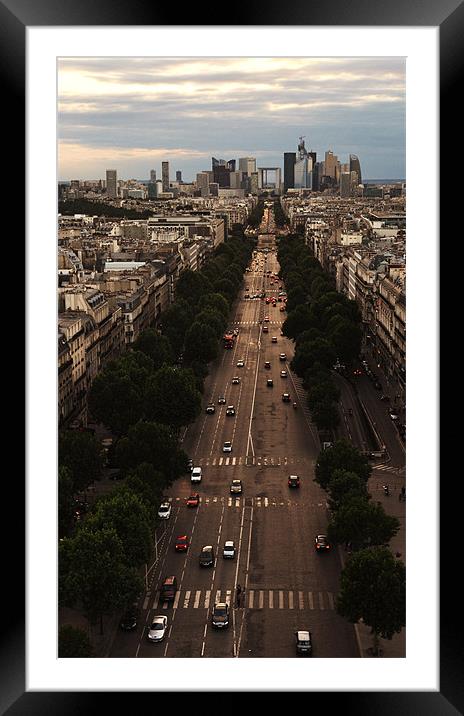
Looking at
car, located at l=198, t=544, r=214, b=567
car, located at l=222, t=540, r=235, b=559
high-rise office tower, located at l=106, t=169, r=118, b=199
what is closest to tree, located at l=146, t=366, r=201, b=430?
car, located at l=222, t=540, r=235, b=559

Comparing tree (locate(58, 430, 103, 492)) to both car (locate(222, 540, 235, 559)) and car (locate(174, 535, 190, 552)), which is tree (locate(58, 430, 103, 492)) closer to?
car (locate(174, 535, 190, 552))

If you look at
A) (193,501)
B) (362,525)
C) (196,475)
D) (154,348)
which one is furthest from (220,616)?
(154,348)

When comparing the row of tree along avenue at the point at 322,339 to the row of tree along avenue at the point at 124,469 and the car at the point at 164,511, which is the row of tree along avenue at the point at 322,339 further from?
the car at the point at 164,511

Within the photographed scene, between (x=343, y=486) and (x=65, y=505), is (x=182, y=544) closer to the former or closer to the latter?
(x=65, y=505)

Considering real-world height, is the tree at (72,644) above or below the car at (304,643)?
above

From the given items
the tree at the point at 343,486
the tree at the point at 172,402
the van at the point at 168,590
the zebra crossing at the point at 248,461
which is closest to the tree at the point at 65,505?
the van at the point at 168,590
